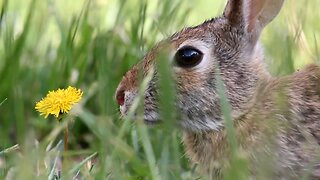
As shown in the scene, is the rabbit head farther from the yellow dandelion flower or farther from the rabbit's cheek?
the yellow dandelion flower

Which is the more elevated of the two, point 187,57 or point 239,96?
point 187,57

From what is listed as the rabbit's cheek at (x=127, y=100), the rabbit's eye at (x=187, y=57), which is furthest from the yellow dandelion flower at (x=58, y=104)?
the rabbit's eye at (x=187, y=57)

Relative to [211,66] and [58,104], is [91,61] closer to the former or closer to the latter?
[211,66]

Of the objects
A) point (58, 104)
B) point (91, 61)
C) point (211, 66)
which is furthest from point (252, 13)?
point (91, 61)

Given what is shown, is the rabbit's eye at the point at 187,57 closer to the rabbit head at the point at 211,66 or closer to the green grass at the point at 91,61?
the rabbit head at the point at 211,66

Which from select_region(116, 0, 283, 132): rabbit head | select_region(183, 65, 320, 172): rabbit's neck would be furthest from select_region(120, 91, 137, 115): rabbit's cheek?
select_region(183, 65, 320, 172): rabbit's neck

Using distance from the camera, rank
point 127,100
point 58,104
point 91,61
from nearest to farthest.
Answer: point 58,104 < point 127,100 < point 91,61

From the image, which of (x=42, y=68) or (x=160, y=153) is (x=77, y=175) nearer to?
(x=160, y=153)

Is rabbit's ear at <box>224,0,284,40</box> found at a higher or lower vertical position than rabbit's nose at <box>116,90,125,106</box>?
higher

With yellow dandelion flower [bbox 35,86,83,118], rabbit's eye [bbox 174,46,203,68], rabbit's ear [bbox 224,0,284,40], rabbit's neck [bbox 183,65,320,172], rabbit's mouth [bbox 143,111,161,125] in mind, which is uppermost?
rabbit's ear [bbox 224,0,284,40]
